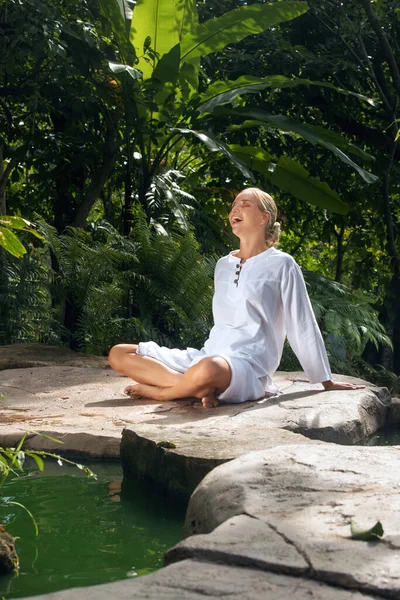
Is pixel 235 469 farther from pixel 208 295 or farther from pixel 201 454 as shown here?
pixel 208 295

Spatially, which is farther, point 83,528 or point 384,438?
point 384,438

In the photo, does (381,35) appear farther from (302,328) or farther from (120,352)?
(120,352)

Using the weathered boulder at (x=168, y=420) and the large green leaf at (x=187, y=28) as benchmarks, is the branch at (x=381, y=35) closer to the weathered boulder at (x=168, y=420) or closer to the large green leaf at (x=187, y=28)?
the large green leaf at (x=187, y=28)

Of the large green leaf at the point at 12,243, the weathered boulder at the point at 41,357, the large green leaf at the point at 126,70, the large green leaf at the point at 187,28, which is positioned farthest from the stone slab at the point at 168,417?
the large green leaf at the point at 187,28

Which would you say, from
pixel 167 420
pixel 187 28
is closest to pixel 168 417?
pixel 167 420

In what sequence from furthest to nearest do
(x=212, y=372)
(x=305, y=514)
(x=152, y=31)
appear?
1. (x=152, y=31)
2. (x=212, y=372)
3. (x=305, y=514)

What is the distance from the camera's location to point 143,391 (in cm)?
544

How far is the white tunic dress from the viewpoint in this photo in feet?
17.0

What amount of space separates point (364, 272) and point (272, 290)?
6649mm

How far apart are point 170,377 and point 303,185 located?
4485 millimetres

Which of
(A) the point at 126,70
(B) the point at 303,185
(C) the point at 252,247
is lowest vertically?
(C) the point at 252,247

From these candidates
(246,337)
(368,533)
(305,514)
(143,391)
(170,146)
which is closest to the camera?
(368,533)

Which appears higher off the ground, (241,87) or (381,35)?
(381,35)

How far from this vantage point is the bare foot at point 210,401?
198 inches
